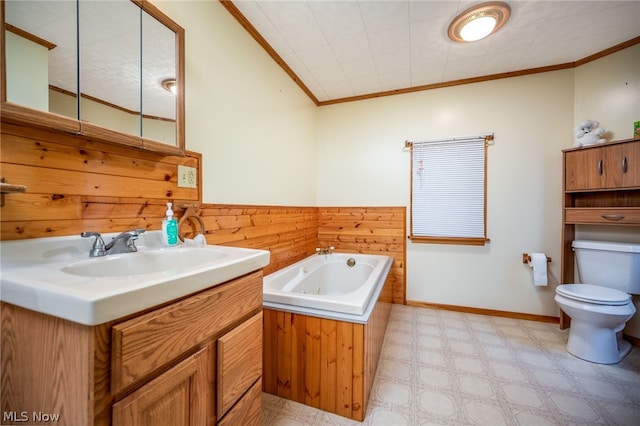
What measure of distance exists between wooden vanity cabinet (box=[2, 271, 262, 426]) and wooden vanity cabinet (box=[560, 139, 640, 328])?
2642 millimetres

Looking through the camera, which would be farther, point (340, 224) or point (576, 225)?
point (340, 224)

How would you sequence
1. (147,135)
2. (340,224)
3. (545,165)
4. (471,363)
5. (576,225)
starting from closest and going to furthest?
1. (147,135)
2. (471,363)
3. (576,225)
4. (545,165)
5. (340,224)

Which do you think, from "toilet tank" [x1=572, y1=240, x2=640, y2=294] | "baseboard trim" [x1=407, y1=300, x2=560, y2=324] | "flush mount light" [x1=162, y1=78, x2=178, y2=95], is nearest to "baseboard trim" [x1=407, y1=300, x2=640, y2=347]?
"baseboard trim" [x1=407, y1=300, x2=560, y2=324]

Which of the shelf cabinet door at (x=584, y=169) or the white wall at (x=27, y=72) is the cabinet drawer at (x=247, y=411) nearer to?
the white wall at (x=27, y=72)

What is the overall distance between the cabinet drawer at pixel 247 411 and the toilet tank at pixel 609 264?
255 cm

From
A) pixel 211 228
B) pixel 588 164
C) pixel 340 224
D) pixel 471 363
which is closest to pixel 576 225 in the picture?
pixel 588 164

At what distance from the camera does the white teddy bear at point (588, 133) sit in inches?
76.6

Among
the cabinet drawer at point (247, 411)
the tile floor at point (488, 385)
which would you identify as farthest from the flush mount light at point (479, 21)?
the cabinet drawer at point (247, 411)

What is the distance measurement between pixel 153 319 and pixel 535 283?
2.84m

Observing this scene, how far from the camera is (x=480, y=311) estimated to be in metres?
2.49

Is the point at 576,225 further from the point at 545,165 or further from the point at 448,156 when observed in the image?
the point at 448,156

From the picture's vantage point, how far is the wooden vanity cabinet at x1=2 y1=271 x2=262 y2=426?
50cm

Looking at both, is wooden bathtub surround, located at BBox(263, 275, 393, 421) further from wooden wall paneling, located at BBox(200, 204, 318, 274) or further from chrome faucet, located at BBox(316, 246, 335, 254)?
chrome faucet, located at BBox(316, 246, 335, 254)

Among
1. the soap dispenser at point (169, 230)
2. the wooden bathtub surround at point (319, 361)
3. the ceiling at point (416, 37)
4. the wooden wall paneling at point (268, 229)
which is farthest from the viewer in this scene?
the ceiling at point (416, 37)
